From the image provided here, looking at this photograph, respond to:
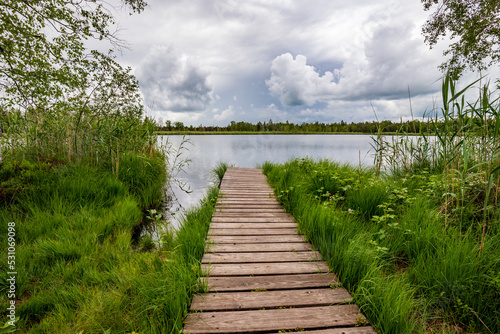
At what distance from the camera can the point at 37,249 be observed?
2.68 meters

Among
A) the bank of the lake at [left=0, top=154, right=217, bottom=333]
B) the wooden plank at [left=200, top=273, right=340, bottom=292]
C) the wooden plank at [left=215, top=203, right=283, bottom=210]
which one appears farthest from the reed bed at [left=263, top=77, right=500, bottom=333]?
the bank of the lake at [left=0, top=154, right=217, bottom=333]

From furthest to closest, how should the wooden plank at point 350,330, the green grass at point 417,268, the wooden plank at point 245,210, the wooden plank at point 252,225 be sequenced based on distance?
the wooden plank at point 245,210 → the wooden plank at point 252,225 → the green grass at point 417,268 → the wooden plank at point 350,330

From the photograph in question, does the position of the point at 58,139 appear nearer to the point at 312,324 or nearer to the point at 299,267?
the point at 299,267

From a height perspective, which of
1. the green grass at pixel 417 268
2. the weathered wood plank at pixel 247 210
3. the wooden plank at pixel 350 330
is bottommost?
the wooden plank at pixel 350 330

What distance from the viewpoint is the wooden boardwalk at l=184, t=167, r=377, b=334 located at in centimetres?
160

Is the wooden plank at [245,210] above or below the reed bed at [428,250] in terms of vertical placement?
below

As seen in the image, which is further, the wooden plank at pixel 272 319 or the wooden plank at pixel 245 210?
the wooden plank at pixel 245 210

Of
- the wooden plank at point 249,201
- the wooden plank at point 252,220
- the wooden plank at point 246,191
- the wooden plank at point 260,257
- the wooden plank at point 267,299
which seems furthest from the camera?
the wooden plank at point 246,191

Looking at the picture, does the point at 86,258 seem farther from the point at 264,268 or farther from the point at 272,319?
the point at 272,319

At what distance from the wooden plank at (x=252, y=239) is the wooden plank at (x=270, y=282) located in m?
0.73

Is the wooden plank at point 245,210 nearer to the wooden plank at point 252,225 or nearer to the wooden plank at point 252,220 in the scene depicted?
the wooden plank at point 252,220

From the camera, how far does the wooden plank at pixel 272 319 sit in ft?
5.14

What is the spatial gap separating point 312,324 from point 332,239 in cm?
107

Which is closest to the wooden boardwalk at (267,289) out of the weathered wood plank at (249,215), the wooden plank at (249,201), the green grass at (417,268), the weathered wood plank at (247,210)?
the green grass at (417,268)
